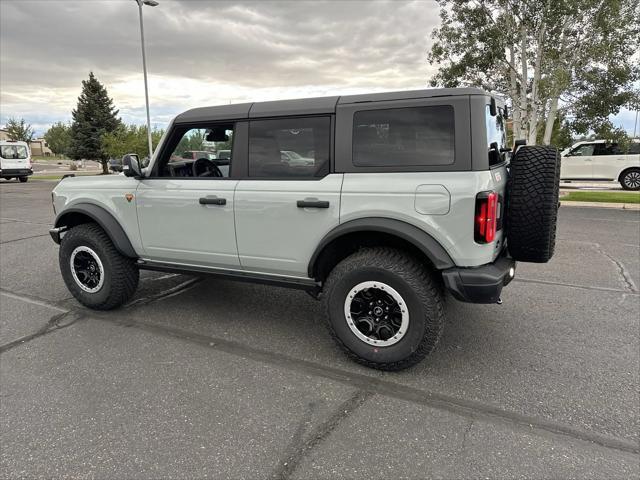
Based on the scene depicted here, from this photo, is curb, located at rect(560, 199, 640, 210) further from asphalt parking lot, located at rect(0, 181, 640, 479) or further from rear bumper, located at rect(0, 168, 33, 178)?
rear bumper, located at rect(0, 168, 33, 178)

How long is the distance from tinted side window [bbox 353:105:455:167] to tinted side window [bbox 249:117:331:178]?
0.84 feet

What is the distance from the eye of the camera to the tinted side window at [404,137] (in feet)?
9.09

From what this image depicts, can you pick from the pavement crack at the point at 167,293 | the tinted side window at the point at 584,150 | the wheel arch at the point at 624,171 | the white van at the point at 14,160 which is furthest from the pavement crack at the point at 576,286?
the white van at the point at 14,160

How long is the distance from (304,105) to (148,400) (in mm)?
2286

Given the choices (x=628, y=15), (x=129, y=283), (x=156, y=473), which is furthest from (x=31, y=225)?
(x=628, y=15)

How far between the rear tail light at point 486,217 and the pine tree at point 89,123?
3834 cm

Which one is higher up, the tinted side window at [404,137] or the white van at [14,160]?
the white van at [14,160]

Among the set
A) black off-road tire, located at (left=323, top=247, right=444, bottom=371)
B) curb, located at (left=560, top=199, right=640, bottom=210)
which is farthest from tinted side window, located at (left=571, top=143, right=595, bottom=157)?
black off-road tire, located at (left=323, top=247, right=444, bottom=371)

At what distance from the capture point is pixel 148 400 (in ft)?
8.84

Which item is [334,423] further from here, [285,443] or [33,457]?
[33,457]

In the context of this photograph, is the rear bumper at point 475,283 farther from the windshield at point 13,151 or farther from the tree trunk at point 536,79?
the windshield at point 13,151

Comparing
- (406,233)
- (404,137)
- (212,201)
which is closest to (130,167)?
(212,201)

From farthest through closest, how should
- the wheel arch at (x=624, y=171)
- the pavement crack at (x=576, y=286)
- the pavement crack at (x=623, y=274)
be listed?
the wheel arch at (x=624, y=171) → the pavement crack at (x=623, y=274) → the pavement crack at (x=576, y=286)

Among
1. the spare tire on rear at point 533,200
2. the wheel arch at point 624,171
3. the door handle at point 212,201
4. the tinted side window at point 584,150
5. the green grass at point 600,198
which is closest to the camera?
the spare tire on rear at point 533,200
